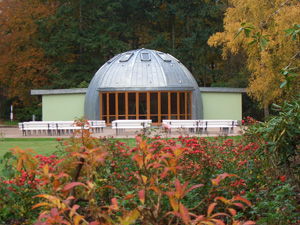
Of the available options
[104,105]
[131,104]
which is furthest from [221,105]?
[104,105]

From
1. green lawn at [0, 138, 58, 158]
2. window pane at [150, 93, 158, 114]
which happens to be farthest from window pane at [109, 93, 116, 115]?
green lawn at [0, 138, 58, 158]

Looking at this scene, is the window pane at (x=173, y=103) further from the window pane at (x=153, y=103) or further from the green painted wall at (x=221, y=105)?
the green painted wall at (x=221, y=105)

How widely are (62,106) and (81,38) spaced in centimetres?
1063

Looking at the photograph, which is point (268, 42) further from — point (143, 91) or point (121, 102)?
A: point (121, 102)

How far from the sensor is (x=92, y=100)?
1035 inches

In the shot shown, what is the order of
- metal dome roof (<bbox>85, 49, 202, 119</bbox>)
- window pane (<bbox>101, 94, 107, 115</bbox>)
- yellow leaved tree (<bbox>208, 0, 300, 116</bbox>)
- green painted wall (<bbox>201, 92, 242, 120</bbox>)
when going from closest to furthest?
yellow leaved tree (<bbox>208, 0, 300, 116</bbox>)
metal dome roof (<bbox>85, 49, 202, 119</bbox>)
window pane (<bbox>101, 94, 107, 115</bbox>)
green painted wall (<bbox>201, 92, 242, 120</bbox>)

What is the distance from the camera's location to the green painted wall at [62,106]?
28266 millimetres

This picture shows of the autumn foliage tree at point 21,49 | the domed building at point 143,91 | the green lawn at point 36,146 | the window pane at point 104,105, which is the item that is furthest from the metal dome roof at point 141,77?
the autumn foliage tree at point 21,49

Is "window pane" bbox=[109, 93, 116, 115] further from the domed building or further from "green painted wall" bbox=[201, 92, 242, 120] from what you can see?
"green painted wall" bbox=[201, 92, 242, 120]

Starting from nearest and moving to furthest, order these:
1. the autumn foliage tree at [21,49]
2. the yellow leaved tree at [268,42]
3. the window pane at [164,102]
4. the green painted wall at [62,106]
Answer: the yellow leaved tree at [268,42], the window pane at [164,102], the green painted wall at [62,106], the autumn foliage tree at [21,49]

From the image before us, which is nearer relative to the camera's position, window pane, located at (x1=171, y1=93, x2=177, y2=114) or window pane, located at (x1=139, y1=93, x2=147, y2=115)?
window pane, located at (x1=139, y1=93, x2=147, y2=115)

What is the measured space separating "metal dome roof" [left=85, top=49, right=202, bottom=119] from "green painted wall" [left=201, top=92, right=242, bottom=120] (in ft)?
5.68

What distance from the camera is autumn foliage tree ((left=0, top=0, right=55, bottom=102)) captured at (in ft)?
121

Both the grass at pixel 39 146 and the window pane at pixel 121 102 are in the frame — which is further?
the window pane at pixel 121 102
